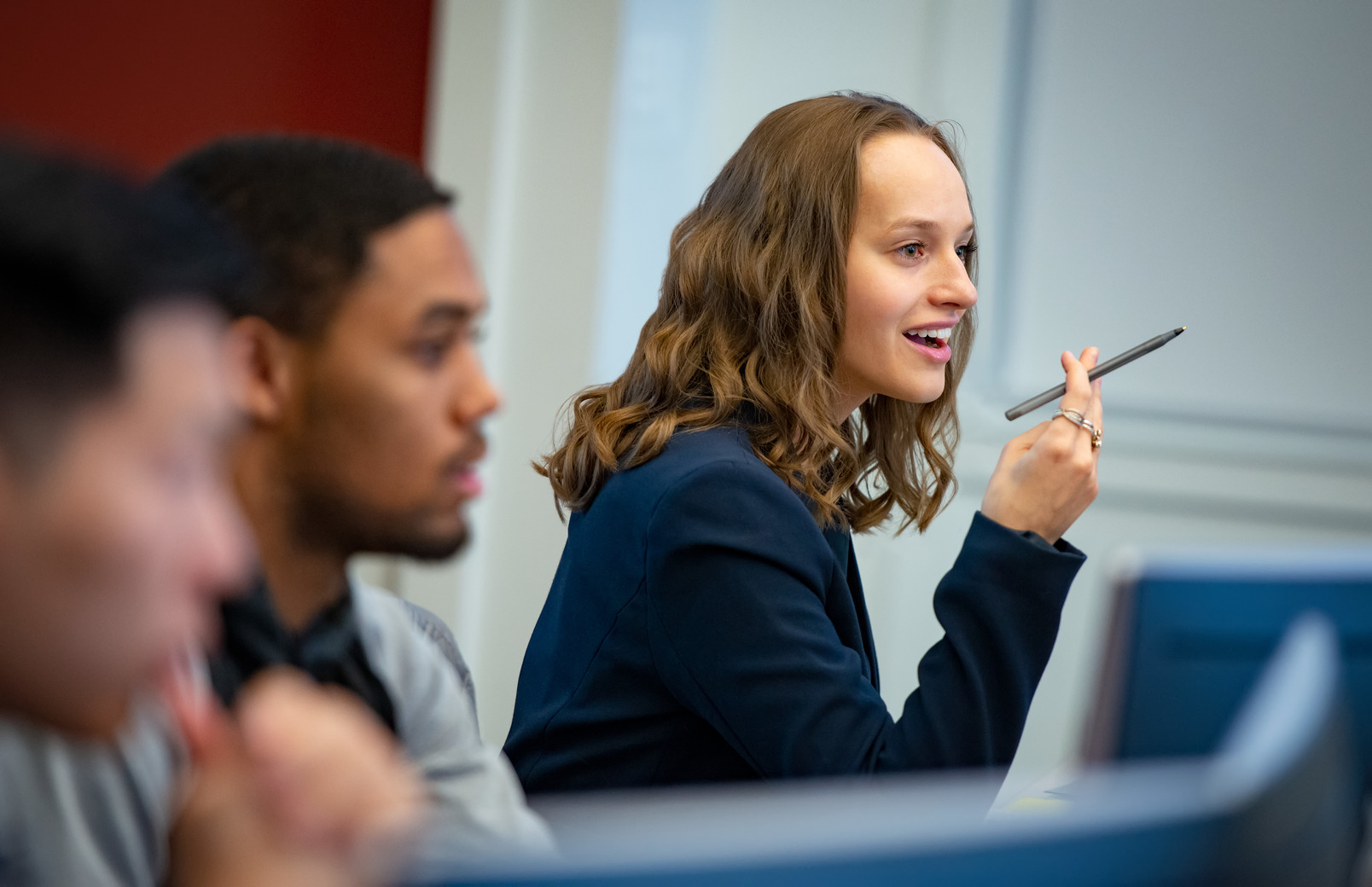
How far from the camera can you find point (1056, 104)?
2.30 meters

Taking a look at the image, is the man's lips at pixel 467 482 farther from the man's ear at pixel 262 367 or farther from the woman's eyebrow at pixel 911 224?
the woman's eyebrow at pixel 911 224

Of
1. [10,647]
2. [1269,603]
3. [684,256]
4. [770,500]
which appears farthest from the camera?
[684,256]

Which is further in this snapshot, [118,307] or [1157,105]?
[1157,105]

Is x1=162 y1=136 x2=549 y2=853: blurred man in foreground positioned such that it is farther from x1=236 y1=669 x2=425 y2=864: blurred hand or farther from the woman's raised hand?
the woman's raised hand

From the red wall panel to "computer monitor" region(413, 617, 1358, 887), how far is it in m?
1.57

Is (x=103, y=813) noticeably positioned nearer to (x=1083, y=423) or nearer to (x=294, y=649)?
(x=294, y=649)

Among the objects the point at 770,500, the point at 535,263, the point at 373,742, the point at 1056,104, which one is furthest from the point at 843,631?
the point at 1056,104

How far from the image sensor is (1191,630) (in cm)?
56

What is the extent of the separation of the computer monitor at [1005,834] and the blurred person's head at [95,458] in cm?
15

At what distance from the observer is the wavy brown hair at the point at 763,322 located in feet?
3.98

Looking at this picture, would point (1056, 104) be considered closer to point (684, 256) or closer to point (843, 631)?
point (684, 256)

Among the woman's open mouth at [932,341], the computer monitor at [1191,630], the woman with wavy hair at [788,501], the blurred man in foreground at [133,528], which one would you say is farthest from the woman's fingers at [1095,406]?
the blurred man in foreground at [133,528]

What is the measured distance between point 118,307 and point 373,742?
17 cm

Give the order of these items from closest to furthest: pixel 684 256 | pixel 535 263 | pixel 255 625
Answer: pixel 255 625 < pixel 684 256 < pixel 535 263
